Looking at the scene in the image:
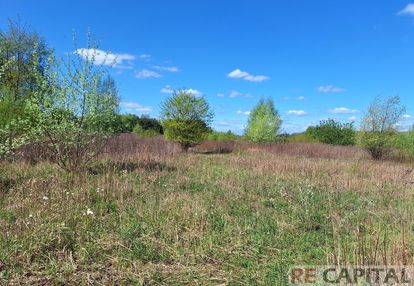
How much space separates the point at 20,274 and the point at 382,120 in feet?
72.5

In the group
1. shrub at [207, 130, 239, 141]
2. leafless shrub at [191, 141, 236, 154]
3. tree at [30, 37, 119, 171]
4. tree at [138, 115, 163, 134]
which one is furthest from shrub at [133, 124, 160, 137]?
tree at [30, 37, 119, 171]

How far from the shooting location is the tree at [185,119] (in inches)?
884

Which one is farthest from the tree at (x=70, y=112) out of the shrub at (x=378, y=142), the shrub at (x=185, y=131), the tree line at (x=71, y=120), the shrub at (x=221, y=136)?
the shrub at (x=221, y=136)

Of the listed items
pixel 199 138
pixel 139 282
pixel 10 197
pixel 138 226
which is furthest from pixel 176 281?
pixel 199 138

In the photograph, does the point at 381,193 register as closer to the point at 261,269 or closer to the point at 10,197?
the point at 261,269

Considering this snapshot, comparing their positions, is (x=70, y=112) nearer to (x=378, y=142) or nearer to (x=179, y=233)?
(x=179, y=233)

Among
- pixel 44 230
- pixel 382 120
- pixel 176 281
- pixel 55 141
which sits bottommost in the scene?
pixel 176 281

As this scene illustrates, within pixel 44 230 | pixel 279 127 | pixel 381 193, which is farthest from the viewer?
pixel 279 127

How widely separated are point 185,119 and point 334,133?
636 inches

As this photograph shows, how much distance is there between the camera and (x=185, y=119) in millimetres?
22688

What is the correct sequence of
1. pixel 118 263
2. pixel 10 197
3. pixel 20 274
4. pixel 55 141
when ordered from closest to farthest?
pixel 20 274 < pixel 118 263 < pixel 10 197 < pixel 55 141

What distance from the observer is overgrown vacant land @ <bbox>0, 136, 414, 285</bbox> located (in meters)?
3.61

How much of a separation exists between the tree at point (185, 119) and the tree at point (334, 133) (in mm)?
14329

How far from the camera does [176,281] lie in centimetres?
353
